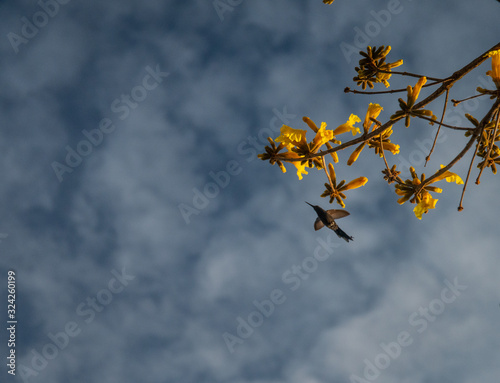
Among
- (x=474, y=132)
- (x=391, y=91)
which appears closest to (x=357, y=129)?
(x=391, y=91)

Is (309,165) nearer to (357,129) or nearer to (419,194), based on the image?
(357,129)

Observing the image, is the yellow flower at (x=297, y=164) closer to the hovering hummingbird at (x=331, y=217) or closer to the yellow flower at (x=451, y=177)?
the hovering hummingbird at (x=331, y=217)

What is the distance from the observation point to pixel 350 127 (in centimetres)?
339

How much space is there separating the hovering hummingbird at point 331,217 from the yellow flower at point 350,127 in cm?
78

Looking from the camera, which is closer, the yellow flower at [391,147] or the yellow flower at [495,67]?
the yellow flower at [495,67]

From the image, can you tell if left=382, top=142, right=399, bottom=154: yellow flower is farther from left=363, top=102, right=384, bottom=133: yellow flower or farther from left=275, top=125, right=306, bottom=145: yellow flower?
left=275, top=125, right=306, bottom=145: yellow flower

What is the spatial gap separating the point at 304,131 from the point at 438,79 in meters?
1.16

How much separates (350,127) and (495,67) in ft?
3.95

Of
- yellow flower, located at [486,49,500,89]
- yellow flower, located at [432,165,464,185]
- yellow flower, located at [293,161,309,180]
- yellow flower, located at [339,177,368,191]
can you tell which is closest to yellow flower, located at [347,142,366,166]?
yellow flower, located at [339,177,368,191]

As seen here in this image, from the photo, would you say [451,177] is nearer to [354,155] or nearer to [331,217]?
[354,155]

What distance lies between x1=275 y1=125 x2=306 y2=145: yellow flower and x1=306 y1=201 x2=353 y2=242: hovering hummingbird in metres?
0.63

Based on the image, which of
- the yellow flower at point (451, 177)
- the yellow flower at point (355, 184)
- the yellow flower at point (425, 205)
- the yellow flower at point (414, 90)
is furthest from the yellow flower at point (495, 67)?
the yellow flower at point (355, 184)

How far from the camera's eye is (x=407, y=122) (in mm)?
2807

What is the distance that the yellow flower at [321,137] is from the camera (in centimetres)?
315
